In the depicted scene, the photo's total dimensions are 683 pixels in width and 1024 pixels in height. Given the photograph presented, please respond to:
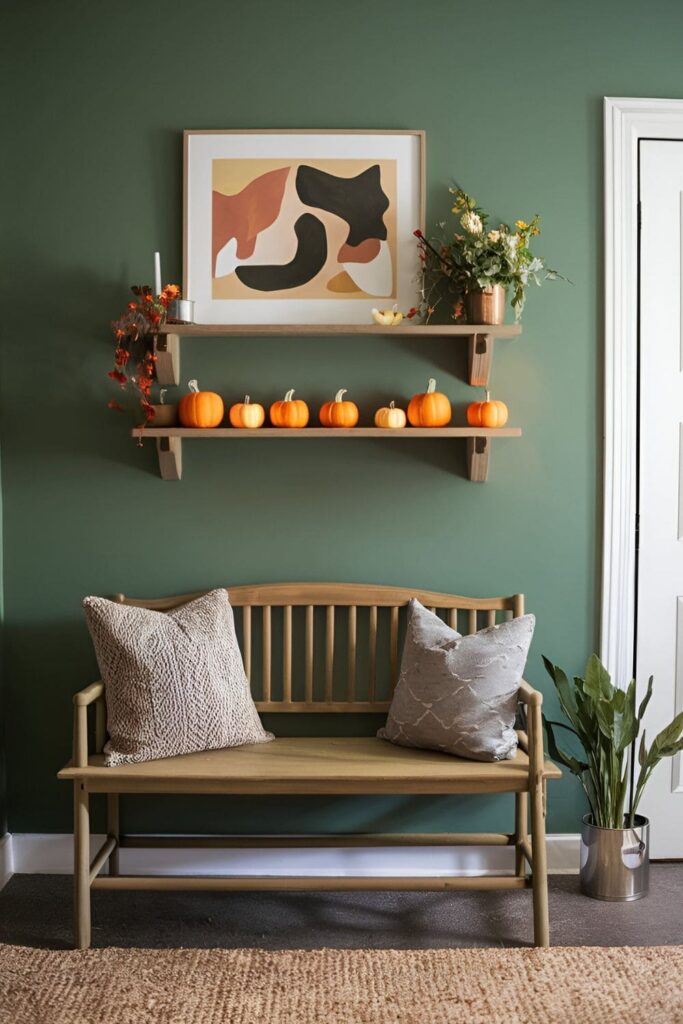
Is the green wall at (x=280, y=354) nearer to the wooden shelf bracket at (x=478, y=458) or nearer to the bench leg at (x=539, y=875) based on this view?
the wooden shelf bracket at (x=478, y=458)

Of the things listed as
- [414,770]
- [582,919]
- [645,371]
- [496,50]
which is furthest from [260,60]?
[582,919]

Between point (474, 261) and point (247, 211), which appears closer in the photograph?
point (474, 261)

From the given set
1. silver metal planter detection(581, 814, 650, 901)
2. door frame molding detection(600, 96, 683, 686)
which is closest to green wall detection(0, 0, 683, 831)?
door frame molding detection(600, 96, 683, 686)

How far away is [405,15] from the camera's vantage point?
3.13 metres

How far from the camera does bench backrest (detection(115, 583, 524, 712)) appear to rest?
311cm

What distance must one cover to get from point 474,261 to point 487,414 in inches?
18.4

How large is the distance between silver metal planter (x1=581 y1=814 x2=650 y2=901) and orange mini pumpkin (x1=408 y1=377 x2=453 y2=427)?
52.9 inches

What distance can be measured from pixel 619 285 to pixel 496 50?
86cm

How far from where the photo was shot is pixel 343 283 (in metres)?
3.14

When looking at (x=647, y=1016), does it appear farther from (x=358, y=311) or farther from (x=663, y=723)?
(x=358, y=311)

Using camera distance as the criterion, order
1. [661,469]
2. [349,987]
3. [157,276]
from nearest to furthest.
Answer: [349,987] < [157,276] < [661,469]

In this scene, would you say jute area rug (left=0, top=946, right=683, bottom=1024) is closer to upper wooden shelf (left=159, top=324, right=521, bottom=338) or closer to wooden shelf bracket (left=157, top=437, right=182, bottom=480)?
wooden shelf bracket (left=157, top=437, right=182, bottom=480)

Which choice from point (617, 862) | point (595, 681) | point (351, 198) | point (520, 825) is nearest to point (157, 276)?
point (351, 198)

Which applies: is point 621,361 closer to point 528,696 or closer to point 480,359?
point 480,359
